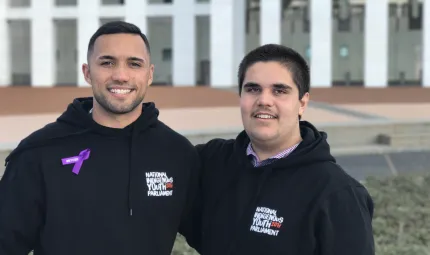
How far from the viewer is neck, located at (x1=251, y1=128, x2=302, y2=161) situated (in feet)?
8.07

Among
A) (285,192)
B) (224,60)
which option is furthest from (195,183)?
(224,60)

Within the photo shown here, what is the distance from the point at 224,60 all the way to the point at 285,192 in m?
33.5

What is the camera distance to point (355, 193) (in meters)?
2.22

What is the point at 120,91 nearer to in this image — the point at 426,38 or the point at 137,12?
the point at 426,38

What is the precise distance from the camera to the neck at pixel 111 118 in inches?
104

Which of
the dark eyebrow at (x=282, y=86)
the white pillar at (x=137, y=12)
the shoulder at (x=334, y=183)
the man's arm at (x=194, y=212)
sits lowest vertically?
the man's arm at (x=194, y=212)

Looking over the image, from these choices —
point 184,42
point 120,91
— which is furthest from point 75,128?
point 184,42

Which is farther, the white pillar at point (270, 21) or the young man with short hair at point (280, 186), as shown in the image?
the white pillar at point (270, 21)

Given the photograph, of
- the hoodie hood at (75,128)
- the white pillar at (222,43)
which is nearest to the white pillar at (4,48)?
the white pillar at (222,43)

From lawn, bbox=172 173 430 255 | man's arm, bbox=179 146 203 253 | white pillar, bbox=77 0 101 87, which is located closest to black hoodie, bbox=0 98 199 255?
man's arm, bbox=179 146 203 253

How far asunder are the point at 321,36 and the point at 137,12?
12129mm

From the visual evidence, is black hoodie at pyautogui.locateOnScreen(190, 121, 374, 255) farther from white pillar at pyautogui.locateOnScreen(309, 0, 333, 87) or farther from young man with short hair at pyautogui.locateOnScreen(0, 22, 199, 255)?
white pillar at pyautogui.locateOnScreen(309, 0, 333, 87)

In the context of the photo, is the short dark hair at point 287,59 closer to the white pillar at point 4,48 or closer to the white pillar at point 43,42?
the white pillar at point 43,42

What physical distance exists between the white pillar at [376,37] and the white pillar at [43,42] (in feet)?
67.3
